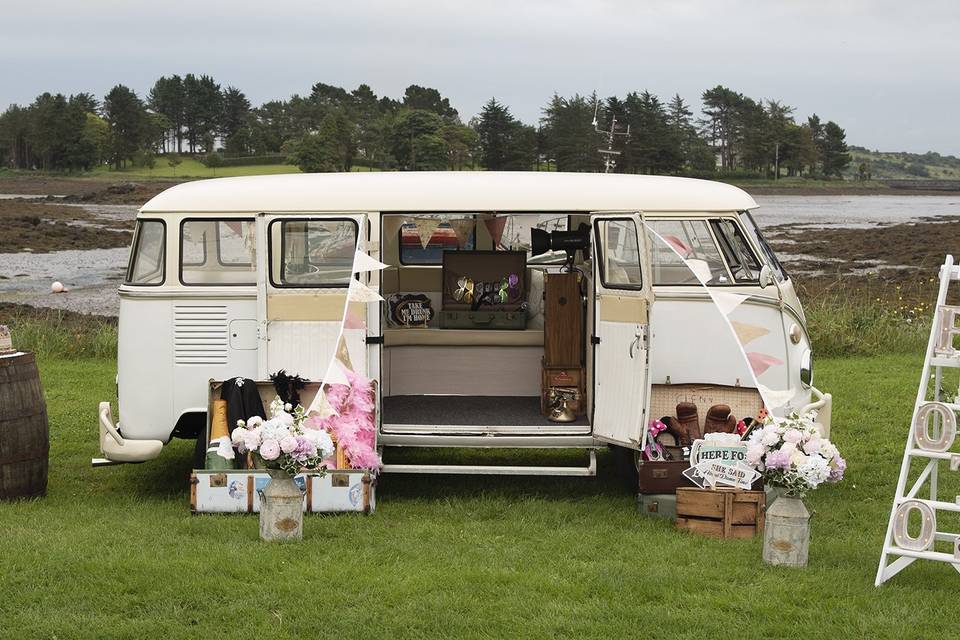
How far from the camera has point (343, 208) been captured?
8.13 meters

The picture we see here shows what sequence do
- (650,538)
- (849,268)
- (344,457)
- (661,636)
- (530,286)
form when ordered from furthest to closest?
(849,268)
(530,286)
(344,457)
(650,538)
(661,636)

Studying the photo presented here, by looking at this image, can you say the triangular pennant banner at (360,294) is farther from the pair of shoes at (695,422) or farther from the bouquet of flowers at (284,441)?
the pair of shoes at (695,422)

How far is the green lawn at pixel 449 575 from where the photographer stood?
18.1 ft

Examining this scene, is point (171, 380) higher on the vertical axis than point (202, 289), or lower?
lower

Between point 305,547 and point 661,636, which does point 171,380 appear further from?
point 661,636

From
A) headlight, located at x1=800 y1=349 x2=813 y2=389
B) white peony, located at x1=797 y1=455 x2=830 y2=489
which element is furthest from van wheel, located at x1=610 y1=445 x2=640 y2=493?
white peony, located at x1=797 y1=455 x2=830 y2=489

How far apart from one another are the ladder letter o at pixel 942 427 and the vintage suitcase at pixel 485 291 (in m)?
3.93

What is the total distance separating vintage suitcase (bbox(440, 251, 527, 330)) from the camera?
31.2 feet

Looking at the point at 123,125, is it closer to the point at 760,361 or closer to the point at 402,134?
the point at 402,134

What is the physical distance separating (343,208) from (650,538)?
306cm

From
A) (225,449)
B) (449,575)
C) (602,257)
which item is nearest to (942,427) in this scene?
(449,575)

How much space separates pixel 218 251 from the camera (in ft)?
26.9

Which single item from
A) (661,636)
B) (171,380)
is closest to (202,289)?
(171,380)

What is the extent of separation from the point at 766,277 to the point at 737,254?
0.90ft
